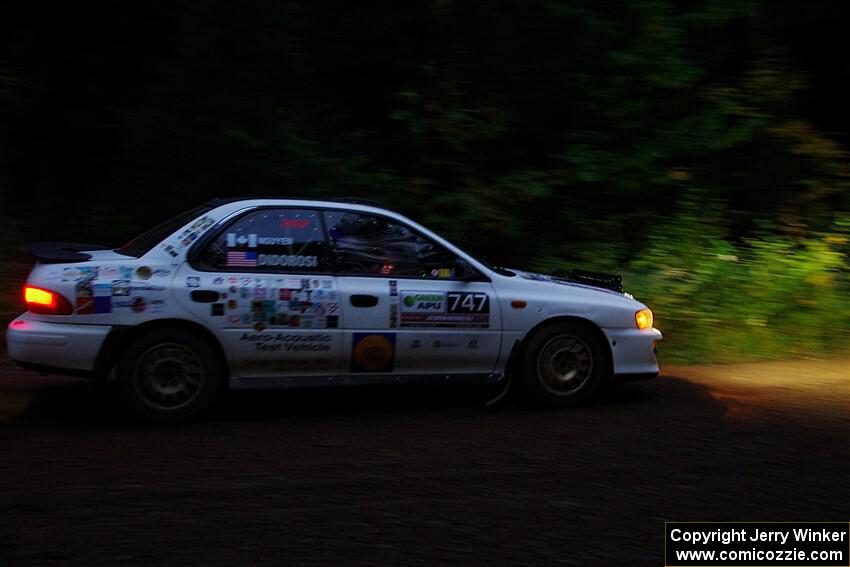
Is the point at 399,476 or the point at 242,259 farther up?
the point at 242,259

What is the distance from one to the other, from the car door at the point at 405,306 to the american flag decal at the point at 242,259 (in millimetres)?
590

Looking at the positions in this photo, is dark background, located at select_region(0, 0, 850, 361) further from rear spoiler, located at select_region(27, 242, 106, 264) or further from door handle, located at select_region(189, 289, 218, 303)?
door handle, located at select_region(189, 289, 218, 303)

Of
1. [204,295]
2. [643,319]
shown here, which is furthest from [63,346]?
[643,319]

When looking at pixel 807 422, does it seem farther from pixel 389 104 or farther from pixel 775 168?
pixel 389 104

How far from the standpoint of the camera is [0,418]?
6.82 metres

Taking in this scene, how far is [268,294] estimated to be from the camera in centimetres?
682

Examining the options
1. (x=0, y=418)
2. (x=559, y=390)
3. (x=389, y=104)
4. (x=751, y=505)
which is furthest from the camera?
(x=389, y=104)

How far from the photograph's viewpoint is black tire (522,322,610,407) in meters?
7.42

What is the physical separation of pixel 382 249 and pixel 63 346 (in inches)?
91.4

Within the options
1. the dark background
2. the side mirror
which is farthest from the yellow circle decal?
the dark background

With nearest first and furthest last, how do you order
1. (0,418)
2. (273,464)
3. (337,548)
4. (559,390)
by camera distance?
(337,548), (273,464), (0,418), (559,390)

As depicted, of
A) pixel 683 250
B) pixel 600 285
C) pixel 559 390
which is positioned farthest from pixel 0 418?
pixel 683 250

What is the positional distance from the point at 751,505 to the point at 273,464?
2.69m

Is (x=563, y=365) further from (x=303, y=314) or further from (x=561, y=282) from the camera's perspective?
(x=303, y=314)
